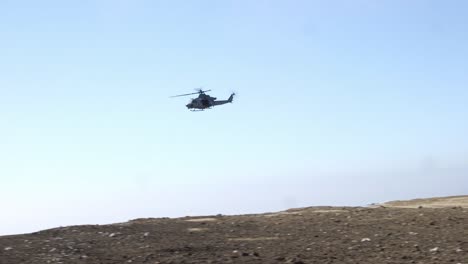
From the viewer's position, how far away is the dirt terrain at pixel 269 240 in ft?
42.9

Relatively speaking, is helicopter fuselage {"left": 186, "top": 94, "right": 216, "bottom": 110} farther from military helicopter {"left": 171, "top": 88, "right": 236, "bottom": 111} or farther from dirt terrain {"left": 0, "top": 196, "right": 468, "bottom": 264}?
dirt terrain {"left": 0, "top": 196, "right": 468, "bottom": 264}

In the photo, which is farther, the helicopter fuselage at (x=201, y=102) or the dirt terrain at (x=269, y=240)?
the helicopter fuselage at (x=201, y=102)

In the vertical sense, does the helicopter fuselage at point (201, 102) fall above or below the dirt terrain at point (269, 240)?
above

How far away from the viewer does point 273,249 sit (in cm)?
1409

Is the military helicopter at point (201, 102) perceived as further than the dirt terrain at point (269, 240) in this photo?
Yes

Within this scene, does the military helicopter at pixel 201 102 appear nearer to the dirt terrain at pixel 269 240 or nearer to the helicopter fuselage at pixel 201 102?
the helicopter fuselage at pixel 201 102

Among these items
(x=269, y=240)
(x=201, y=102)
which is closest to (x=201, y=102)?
(x=201, y=102)

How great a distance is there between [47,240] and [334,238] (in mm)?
7524

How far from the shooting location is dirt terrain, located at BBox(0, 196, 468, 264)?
13.1 m

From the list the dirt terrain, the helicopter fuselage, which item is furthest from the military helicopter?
the dirt terrain

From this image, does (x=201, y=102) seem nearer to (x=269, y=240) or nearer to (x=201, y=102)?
(x=201, y=102)

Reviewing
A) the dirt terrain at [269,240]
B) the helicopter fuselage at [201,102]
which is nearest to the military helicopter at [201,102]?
the helicopter fuselage at [201,102]

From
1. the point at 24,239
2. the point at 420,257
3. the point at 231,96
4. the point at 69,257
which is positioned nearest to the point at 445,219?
the point at 420,257

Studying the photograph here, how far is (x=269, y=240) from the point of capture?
50.6 ft
